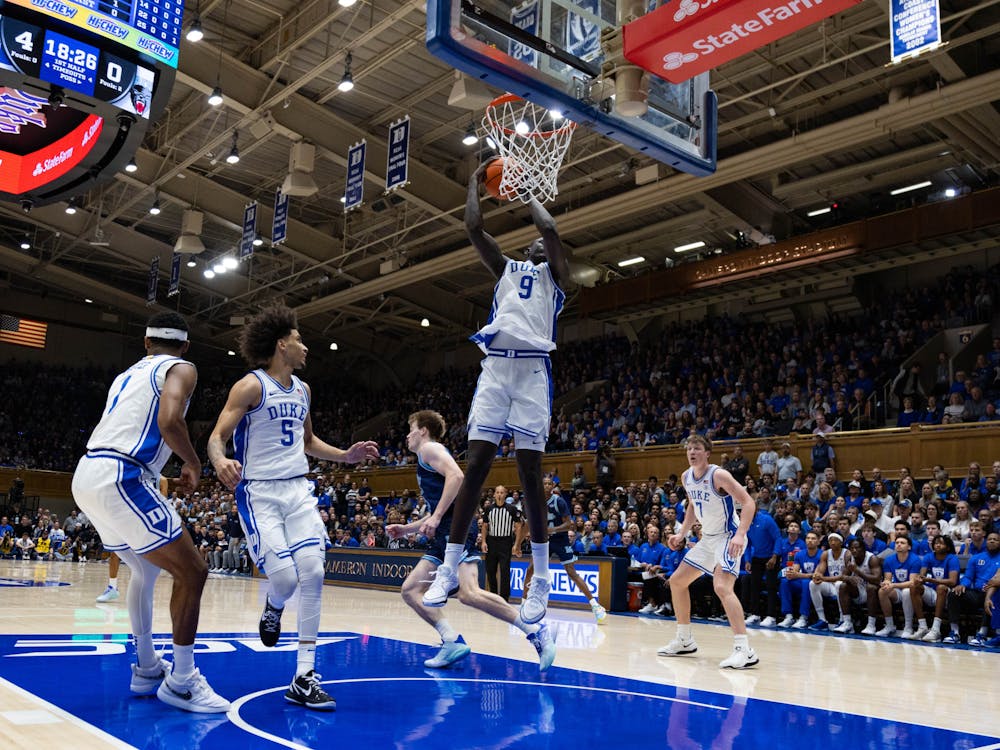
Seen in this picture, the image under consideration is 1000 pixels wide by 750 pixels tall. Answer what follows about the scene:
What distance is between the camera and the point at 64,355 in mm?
36375

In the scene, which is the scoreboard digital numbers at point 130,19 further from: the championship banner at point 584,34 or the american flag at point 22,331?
the american flag at point 22,331

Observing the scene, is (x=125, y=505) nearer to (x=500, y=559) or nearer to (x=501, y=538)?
(x=501, y=538)

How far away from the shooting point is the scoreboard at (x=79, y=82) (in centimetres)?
705

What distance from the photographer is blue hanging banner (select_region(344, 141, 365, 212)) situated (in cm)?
1669

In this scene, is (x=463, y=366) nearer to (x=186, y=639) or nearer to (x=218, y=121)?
(x=218, y=121)

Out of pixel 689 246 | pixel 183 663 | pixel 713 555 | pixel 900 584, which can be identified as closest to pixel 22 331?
pixel 689 246

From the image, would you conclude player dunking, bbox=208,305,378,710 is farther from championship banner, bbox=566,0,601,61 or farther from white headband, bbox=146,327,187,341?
championship banner, bbox=566,0,601,61

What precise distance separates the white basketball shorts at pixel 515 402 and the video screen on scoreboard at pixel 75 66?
456cm

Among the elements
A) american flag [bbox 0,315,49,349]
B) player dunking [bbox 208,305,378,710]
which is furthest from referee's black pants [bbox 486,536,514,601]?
american flag [bbox 0,315,49,349]

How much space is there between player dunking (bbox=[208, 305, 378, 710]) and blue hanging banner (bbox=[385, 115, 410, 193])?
11475 mm

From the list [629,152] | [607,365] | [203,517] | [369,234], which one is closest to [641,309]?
[607,365]

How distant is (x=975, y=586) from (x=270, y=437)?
8.54 meters

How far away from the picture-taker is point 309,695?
4172mm

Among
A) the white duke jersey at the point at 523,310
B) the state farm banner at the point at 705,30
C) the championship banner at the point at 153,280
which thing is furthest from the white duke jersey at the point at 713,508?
the championship banner at the point at 153,280
